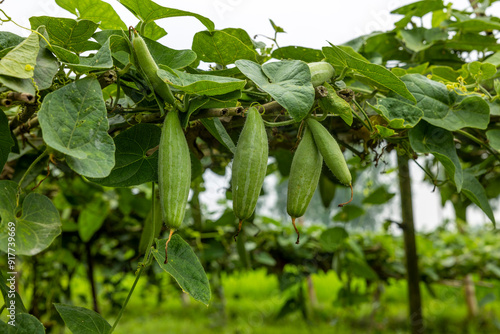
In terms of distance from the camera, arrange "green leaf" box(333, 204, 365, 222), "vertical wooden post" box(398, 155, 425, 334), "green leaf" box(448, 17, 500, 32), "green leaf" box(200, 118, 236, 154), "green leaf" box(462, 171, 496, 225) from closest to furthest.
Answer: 1. "green leaf" box(200, 118, 236, 154)
2. "green leaf" box(462, 171, 496, 225)
3. "green leaf" box(448, 17, 500, 32)
4. "vertical wooden post" box(398, 155, 425, 334)
5. "green leaf" box(333, 204, 365, 222)

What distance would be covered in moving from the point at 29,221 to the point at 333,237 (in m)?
0.91

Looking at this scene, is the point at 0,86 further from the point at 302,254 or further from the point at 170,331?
the point at 170,331

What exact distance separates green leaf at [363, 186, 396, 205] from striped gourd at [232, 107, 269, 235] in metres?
0.84

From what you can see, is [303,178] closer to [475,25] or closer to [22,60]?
[22,60]

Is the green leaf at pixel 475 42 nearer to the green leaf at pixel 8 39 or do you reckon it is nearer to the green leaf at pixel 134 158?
the green leaf at pixel 134 158

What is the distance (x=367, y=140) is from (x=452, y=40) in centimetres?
33

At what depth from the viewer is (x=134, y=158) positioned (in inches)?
19.0

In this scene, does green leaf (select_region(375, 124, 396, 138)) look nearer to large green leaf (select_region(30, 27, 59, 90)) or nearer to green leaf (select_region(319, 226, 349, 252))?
large green leaf (select_region(30, 27, 59, 90))

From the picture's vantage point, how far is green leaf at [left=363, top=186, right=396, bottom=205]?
116 cm

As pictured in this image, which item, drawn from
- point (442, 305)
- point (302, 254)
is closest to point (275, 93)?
point (302, 254)

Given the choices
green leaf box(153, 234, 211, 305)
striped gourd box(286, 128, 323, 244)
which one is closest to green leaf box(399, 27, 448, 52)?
striped gourd box(286, 128, 323, 244)

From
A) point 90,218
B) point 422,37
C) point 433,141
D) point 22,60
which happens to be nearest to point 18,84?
point 22,60

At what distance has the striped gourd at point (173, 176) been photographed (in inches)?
14.2

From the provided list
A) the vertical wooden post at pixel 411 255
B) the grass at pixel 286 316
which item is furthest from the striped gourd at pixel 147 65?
the grass at pixel 286 316
